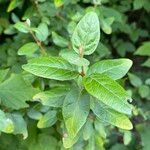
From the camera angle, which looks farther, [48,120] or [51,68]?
[48,120]

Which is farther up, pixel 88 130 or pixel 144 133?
pixel 88 130

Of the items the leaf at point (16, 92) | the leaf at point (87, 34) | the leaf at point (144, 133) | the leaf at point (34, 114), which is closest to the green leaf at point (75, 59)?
the leaf at point (87, 34)

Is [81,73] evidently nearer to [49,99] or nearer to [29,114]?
[49,99]

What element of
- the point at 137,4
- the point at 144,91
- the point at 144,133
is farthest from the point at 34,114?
the point at 137,4

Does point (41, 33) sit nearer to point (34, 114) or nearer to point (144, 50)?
point (34, 114)

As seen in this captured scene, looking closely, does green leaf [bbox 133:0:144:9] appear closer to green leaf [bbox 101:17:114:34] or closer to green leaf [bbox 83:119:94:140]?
green leaf [bbox 101:17:114:34]

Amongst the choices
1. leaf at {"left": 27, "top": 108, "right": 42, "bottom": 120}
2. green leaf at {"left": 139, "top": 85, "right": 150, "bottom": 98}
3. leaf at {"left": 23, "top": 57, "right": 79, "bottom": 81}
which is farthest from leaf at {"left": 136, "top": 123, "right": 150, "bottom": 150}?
leaf at {"left": 23, "top": 57, "right": 79, "bottom": 81}

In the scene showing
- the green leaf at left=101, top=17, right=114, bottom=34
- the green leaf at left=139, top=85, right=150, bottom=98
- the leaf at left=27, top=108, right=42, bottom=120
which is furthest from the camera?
the green leaf at left=139, top=85, right=150, bottom=98
